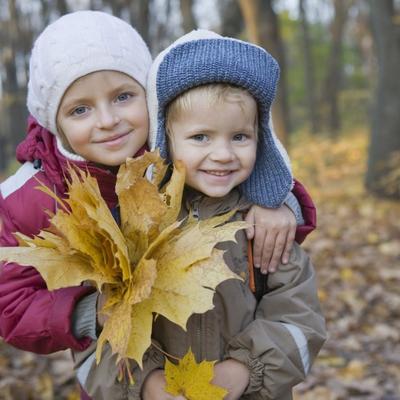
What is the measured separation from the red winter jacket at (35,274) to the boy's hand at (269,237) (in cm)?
11

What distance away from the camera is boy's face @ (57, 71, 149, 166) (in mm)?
1858

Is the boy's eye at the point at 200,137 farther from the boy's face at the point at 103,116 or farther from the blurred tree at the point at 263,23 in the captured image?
the blurred tree at the point at 263,23

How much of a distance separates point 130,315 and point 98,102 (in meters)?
0.73

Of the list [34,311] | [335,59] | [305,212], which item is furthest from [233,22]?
[34,311]

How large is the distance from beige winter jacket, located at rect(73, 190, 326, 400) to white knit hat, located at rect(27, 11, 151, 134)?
0.52 m

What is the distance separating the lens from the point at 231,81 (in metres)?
1.75

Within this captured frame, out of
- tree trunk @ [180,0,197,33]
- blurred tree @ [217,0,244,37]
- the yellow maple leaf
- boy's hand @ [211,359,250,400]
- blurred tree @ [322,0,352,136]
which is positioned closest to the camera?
the yellow maple leaf

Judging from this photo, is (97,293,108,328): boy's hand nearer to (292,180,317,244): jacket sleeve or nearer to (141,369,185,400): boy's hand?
(141,369,185,400): boy's hand

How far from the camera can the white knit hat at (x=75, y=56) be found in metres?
1.85

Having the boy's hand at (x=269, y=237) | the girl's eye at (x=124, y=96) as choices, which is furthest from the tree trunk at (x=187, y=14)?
the boy's hand at (x=269, y=237)

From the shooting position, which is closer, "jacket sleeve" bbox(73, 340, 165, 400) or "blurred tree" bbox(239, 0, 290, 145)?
"jacket sleeve" bbox(73, 340, 165, 400)

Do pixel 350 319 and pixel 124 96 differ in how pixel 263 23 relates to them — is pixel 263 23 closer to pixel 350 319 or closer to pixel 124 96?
pixel 350 319

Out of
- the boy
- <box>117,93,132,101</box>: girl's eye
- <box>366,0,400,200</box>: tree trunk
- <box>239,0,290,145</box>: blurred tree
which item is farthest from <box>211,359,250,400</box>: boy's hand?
<box>239,0,290,145</box>: blurred tree

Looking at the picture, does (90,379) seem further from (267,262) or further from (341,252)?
(341,252)
